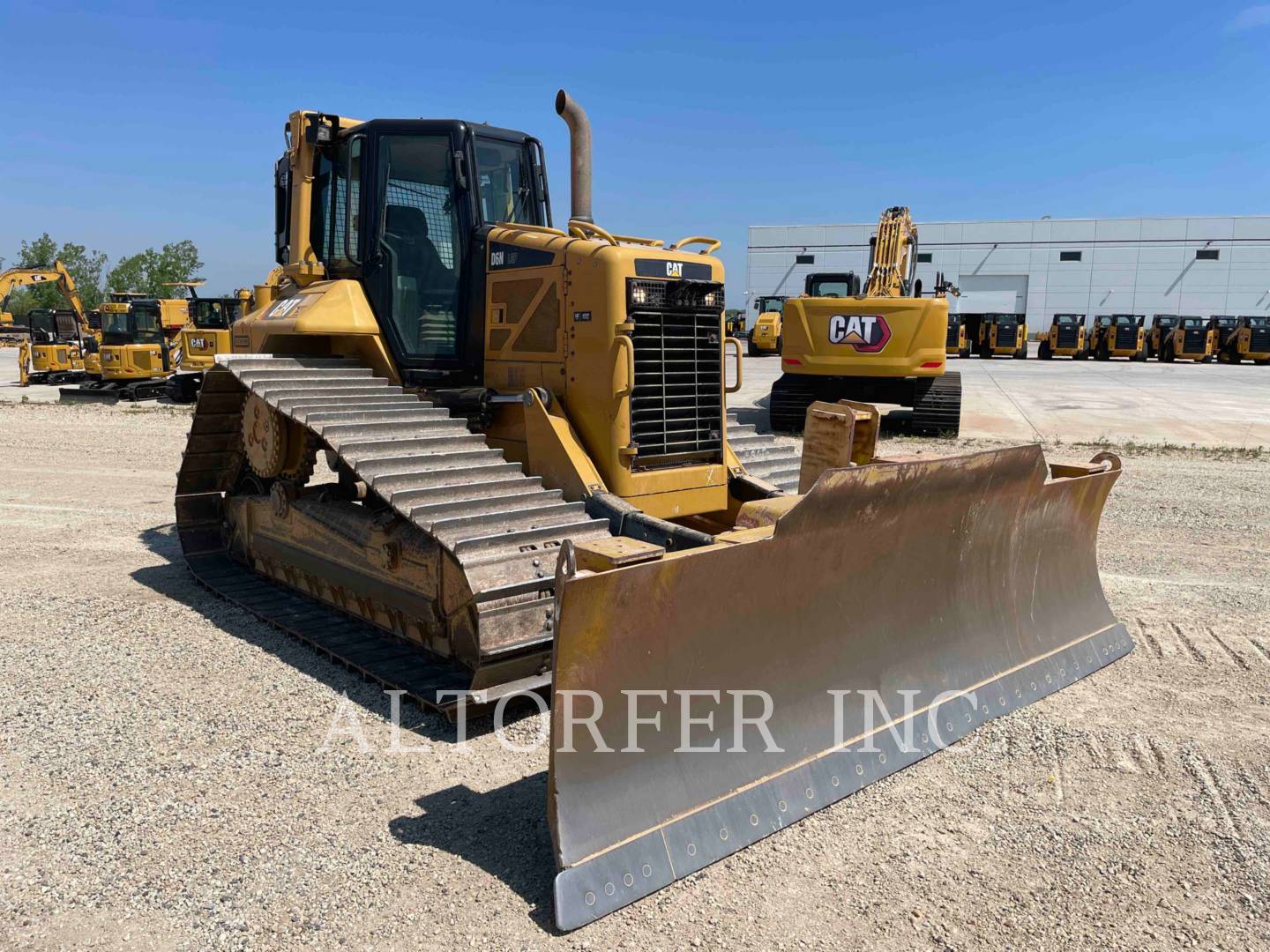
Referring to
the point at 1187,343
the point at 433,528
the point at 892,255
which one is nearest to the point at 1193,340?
the point at 1187,343

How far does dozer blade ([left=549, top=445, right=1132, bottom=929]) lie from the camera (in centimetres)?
296

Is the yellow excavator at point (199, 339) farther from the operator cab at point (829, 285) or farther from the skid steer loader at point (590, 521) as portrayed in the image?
the skid steer loader at point (590, 521)

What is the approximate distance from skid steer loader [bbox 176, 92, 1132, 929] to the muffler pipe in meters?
0.02

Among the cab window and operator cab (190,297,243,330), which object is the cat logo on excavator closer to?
the cab window

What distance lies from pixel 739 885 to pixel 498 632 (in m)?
1.47

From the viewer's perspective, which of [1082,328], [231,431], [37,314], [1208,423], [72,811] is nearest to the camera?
[72,811]

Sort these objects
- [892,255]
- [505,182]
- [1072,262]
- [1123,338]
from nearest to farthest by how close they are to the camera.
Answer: [505,182] < [892,255] < [1123,338] < [1072,262]

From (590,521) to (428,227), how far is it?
7.66 feet

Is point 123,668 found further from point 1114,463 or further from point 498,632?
point 1114,463

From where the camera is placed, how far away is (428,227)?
5.71 meters

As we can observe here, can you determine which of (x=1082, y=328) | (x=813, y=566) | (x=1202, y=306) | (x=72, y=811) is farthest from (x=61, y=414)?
(x=1202, y=306)

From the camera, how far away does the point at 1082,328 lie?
117 feet

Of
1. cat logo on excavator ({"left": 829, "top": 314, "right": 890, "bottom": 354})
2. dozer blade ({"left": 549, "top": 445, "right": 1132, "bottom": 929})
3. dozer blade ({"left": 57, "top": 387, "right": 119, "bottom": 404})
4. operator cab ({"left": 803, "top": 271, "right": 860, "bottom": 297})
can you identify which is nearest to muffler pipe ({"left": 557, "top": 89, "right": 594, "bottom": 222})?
dozer blade ({"left": 549, "top": 445, "right": 1132, "bottom": 929})

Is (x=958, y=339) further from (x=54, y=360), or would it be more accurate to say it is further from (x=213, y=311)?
(x=54, y=360)
